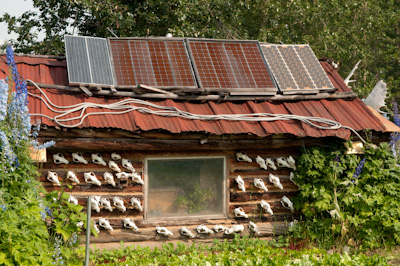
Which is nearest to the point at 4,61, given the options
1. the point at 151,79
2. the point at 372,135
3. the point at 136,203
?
the point at 151,79

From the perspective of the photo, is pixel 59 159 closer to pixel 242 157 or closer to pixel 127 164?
pixel 127 164

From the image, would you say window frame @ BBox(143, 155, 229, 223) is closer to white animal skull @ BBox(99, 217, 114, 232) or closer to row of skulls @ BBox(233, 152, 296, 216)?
row of skulls @ BBox(233, 152, 296, 216)

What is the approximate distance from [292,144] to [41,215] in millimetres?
4859

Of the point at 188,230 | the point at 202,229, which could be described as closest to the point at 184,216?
the point at 188,230

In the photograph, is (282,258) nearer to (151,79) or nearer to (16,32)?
(151,79)

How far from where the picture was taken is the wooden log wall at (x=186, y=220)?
871cm

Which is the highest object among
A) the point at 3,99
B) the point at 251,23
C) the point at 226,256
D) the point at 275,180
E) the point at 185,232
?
the point at 251,23

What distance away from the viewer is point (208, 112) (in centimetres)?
934

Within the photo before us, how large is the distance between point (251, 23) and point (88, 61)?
13.3m

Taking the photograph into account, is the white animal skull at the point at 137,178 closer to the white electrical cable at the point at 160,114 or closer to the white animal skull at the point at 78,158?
the white animal skull at the point at 78,158

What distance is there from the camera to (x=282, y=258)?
8.34m

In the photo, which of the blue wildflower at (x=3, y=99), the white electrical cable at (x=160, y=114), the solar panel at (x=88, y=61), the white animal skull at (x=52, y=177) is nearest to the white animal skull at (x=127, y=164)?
the white electrical cable at (x=160, y=114)

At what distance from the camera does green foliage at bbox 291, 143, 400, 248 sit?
943 centimetres

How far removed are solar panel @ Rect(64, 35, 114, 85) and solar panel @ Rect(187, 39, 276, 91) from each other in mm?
1750
